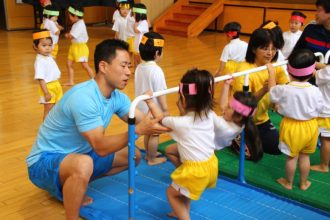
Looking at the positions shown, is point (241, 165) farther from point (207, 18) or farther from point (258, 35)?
point (207, 18)

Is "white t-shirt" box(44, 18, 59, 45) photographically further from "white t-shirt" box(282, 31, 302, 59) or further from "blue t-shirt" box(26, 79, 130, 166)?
"blue t-shirt" box(26, 79, 130, 166)

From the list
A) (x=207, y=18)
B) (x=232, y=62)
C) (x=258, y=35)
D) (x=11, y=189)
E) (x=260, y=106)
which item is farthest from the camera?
(x=207, y=18)

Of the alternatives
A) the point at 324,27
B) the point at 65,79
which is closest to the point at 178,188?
the point at 324,27

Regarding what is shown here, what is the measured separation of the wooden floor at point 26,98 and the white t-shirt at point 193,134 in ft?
3.62

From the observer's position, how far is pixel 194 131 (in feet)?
8.08

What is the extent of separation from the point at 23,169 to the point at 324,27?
9.90 feet

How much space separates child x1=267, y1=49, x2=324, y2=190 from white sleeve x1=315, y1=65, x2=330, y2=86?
409 mm

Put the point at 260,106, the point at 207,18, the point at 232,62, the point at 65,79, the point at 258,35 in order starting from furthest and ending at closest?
the point at 207,18, the point at 65,79, the point at 232,62, the point at 260,106, the point at 258,35

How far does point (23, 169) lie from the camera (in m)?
3.66

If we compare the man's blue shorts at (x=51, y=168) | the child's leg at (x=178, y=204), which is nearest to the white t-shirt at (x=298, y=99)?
the child's leg at (x=178, y=204)

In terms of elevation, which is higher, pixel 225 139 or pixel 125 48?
pixel 125 48

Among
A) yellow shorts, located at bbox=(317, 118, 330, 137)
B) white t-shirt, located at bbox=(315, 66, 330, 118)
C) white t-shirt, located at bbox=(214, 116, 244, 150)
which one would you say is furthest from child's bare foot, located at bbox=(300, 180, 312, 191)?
white t-shirt, located at bbox=(214, 116, 244, 150)

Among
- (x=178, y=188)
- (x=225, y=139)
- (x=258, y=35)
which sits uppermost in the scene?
Answer: (x=258, y=35)

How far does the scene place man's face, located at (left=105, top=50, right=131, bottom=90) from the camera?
265 centimetres
